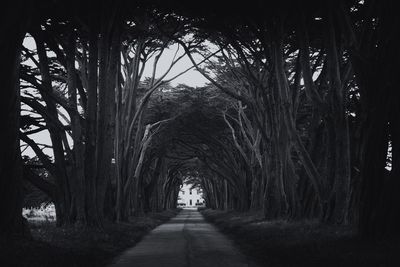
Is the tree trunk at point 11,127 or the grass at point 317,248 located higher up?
the tree trunk at point 11,127

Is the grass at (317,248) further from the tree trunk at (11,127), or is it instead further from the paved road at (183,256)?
the tree trunk at (11,127)

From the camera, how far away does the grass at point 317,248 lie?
28.2 ft

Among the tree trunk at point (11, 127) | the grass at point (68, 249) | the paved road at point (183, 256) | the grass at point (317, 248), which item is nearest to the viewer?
the grass at point (68, 249)

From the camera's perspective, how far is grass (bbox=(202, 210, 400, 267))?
860 cm

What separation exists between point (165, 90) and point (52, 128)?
→ 1924cm

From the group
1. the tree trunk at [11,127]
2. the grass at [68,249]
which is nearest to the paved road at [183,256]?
the grass at [68,249]

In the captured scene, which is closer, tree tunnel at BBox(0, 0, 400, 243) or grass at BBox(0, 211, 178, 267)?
grass at BBox(0, 211, 178, 267)

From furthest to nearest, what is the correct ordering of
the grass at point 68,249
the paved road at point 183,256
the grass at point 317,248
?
the paved road at point 183,256, the grass at point 317,248, the grass at point 68,249

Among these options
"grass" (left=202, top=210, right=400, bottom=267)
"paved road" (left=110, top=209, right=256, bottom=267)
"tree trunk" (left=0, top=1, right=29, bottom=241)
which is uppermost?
"tree trunk" (left=0, top=1, right=29, bottom=241)

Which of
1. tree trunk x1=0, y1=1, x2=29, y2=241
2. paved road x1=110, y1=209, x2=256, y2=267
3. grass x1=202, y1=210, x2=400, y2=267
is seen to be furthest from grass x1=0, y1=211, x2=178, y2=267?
grass x1=202, y1=210, x2=400, y2=267

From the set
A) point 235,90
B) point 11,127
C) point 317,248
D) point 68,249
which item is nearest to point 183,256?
point 68,249

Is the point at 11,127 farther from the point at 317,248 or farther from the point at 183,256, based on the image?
the point at 317,248

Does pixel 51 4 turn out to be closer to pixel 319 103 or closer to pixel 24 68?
pixel 24 68

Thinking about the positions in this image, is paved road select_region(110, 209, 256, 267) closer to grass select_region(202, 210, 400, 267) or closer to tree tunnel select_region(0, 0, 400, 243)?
grass select_region(202, 210, 400, 267)
